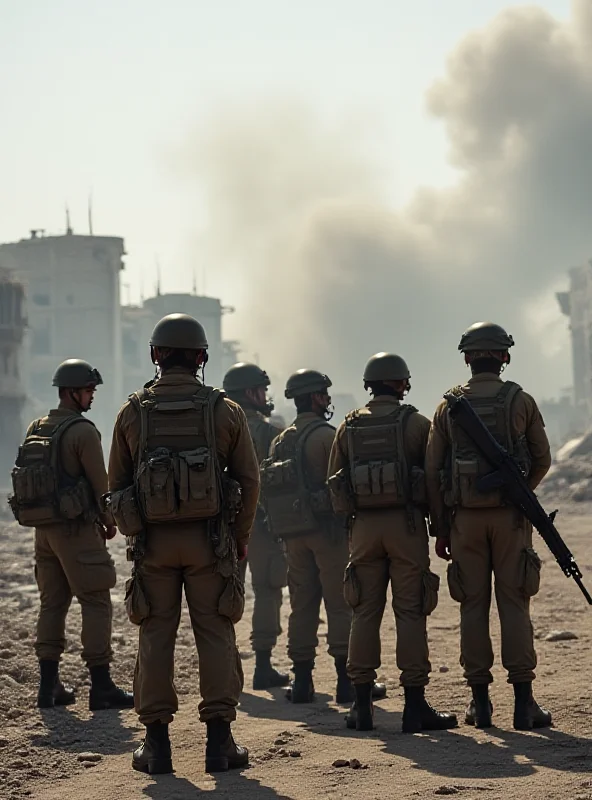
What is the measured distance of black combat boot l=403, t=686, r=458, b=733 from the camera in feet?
20.3

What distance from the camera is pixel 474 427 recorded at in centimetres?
618

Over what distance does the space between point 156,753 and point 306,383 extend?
3.13m

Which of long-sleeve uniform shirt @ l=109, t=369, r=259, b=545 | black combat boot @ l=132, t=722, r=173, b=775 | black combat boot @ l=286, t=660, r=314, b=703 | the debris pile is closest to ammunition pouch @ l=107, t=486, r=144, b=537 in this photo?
long-sleeve uniform shirt @ l=109, t=369, r=259, b=545

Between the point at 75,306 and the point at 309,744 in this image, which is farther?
the point at 75,306

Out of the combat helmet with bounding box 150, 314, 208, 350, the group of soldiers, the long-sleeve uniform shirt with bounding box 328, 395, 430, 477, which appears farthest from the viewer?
the long-sleeve uniform shirt with bounding box 328, 395, 430, 477

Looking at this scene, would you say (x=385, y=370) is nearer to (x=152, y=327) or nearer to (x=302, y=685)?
(x=302, y=685)

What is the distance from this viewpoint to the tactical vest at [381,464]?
21.1 ft

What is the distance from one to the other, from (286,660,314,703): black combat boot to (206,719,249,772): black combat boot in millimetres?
2009

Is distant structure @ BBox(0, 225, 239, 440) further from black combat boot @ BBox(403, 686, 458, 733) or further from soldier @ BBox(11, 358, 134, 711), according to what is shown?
black combat boot @ BBox(403, 686, 458, 733)

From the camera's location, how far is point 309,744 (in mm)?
6035

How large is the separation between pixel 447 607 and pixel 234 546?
648 cm

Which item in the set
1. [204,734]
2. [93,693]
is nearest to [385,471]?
[204,734]

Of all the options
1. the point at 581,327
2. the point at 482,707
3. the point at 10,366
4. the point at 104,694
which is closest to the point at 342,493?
the point at 482,707

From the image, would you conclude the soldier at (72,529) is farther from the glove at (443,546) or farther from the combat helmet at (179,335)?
the glove at (443,546)
